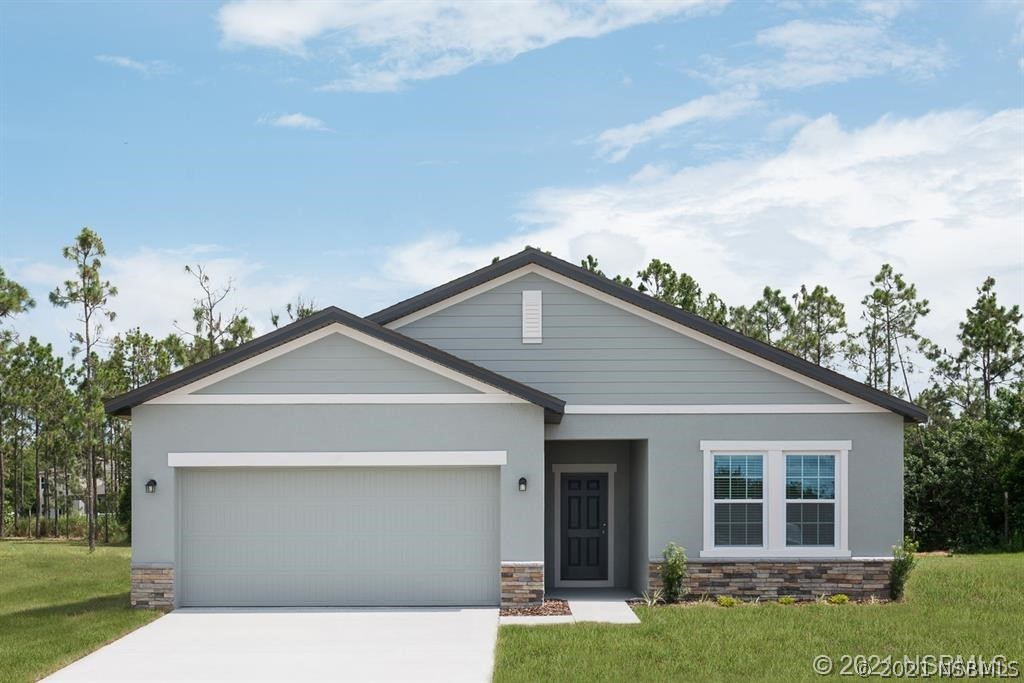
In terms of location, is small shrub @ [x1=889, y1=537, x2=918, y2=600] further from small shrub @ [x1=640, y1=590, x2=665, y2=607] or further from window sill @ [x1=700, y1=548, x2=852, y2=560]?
small shrub @ [x1=640, y1=590, x2=665, y2=607]

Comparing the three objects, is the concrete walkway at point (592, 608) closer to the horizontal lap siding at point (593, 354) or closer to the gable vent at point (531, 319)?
the horizontal lap siding at point (593, 354)

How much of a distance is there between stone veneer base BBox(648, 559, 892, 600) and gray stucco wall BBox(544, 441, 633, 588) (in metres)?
1.64

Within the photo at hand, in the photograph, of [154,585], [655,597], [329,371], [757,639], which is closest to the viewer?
[757,639]

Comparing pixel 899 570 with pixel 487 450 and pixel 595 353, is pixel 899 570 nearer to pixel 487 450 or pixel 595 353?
pixel 595 353

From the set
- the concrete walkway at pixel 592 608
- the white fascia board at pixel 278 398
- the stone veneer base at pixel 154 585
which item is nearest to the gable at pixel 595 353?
the white fascia board at pixel 278 398

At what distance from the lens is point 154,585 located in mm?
14609

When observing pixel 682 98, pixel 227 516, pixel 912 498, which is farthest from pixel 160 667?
pixel 912 498

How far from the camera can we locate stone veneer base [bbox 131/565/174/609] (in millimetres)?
14586

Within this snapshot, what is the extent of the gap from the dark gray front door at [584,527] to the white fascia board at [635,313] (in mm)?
2920

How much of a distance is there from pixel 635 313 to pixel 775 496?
344cm

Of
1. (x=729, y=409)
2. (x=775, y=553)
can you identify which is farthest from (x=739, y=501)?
(x=729, y=409)

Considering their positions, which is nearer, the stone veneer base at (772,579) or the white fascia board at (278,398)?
the white fascia board at (278,398)

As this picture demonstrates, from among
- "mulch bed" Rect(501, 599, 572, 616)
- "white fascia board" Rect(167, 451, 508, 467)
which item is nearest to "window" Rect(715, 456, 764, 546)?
"mulch bed" Rect(501, 599, 572, 616)

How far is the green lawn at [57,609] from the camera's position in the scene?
11648 mm
